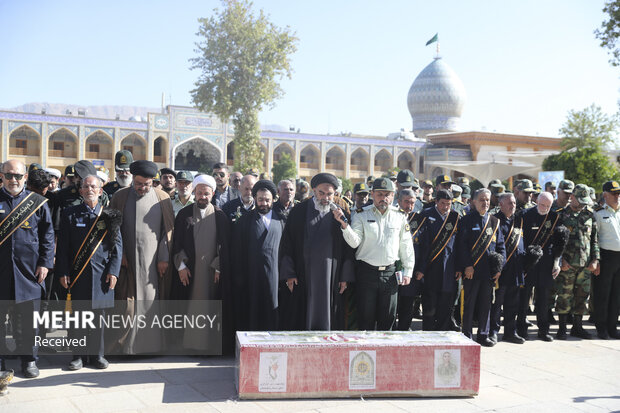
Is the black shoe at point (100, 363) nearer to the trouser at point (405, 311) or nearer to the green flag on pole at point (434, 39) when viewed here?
the trouser at point (405, 311)

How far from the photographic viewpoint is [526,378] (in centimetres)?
489

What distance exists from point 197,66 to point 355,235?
19.6 m

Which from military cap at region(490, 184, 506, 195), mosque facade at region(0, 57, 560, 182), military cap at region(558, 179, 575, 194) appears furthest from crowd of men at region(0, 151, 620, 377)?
mosque facade at region(0, 57, 560, 182)

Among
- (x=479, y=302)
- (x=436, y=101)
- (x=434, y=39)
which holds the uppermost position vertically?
(x=434, y=39)

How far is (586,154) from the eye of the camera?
18.8 meters

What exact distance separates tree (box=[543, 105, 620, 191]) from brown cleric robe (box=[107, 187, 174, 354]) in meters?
15.8

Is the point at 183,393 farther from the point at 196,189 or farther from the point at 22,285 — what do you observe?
the point at 196,189

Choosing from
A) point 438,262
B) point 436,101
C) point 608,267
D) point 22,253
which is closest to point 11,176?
point 22,253

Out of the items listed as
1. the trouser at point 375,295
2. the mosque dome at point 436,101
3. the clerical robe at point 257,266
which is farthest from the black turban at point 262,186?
the mosque dome at point 436,101

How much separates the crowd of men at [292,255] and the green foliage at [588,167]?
40.4 feet

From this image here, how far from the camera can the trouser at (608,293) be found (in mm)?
6648

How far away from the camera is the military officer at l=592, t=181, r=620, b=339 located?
21.7ft

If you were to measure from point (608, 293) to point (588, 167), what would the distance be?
43.0ft

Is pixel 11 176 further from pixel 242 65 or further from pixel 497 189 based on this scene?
pixel 242 65
